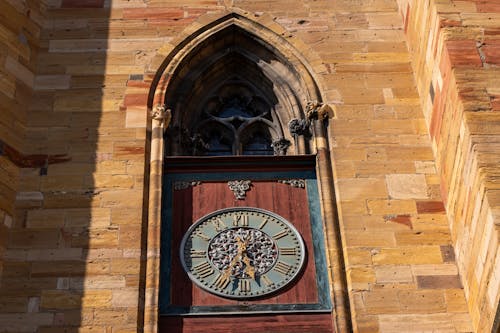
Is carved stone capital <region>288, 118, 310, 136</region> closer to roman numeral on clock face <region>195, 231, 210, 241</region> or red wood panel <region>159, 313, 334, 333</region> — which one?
roman numeral on clock face <region>195, 231, 210, 241</region>

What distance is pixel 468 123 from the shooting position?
327 inches

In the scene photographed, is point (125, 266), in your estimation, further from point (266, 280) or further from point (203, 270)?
point (266, 280)

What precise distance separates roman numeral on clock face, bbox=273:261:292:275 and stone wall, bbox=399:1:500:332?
151cm

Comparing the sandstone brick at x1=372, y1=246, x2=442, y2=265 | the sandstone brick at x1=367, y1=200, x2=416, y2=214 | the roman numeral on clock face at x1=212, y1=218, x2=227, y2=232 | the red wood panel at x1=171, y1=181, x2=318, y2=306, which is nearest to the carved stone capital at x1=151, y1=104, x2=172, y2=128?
the red wood panel at x1=171, y1=181, x2=318, y2=306

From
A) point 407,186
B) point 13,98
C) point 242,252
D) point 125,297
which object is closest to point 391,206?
point 407,186

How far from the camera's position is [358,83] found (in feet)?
34.0

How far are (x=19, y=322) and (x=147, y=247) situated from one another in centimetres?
131

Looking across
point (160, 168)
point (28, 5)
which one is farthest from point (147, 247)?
point (28, 5)

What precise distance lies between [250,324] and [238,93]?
3407 mm

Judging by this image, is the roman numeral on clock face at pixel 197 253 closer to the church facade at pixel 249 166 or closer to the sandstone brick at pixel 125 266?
the church facade at pixel 249 166

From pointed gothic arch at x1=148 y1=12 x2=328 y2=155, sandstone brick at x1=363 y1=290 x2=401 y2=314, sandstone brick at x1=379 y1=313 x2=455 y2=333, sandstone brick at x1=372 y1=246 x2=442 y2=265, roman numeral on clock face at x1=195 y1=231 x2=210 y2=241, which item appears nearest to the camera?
sandstone brick at x1=379 y1=313 x2=455 y2=333

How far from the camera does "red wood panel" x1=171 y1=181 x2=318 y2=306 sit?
8672mm

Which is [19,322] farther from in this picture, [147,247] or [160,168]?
[160,168]

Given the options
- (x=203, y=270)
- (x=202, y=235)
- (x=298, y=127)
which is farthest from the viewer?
(x=298, y=127)
